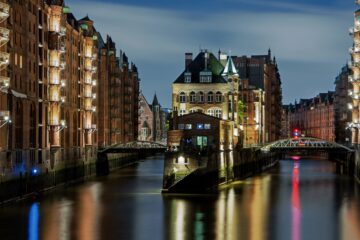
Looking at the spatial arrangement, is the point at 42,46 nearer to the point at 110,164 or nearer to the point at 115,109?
the point at 110,164

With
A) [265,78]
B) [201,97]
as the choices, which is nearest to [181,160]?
[201,97]

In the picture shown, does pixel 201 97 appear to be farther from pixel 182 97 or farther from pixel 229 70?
pixel 229 70

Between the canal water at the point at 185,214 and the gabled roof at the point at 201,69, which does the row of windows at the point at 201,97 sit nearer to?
the gabled roof at the point at 201,69

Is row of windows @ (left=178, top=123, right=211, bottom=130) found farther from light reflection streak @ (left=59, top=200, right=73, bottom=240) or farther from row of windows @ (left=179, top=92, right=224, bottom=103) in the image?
light reflection streak @ (left=59, top=200, right=73, bottom=240)

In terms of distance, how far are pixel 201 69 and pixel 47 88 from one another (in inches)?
1427

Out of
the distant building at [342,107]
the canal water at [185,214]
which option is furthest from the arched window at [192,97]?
the distant building at [342,107]

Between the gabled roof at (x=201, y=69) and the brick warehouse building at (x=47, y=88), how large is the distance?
→ 13890 mm

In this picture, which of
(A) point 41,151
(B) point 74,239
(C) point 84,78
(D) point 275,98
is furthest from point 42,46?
(D) point 275,98

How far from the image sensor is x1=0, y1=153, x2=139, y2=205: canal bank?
223ft

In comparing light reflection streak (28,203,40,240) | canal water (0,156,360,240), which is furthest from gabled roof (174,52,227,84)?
light reflection streak (28,203,40,240)

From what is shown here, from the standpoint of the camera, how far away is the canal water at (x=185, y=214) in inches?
2158

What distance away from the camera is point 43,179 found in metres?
80.7

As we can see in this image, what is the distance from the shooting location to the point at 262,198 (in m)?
77.6

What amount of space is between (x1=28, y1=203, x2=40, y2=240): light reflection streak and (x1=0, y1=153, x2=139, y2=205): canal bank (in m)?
2.58
